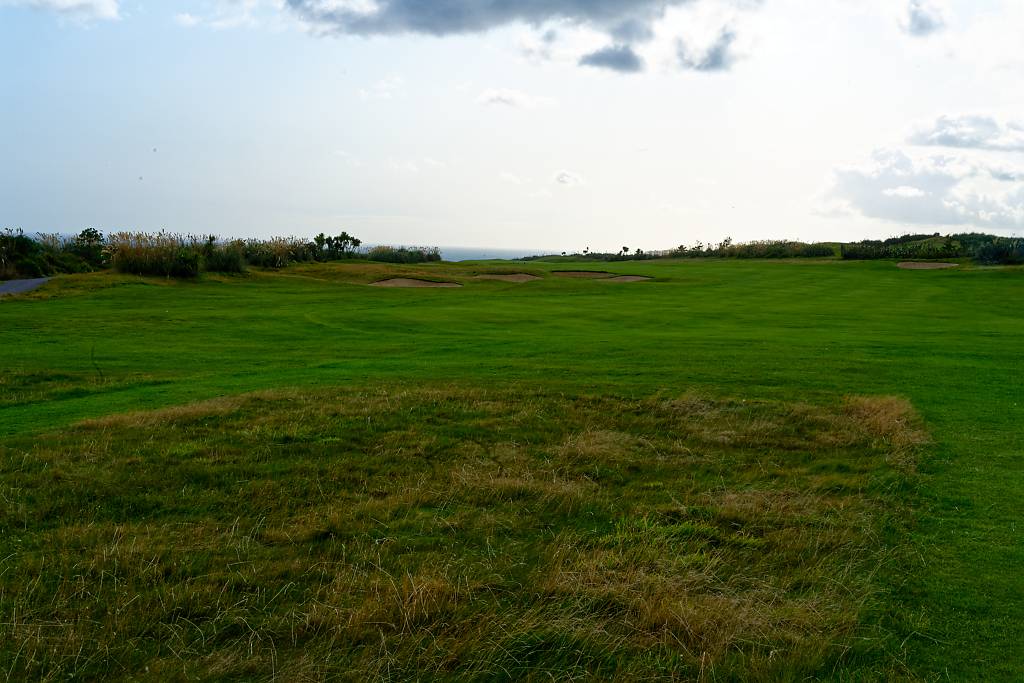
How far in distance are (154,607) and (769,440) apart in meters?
7.86

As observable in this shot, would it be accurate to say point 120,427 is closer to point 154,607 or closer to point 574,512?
point 154,607

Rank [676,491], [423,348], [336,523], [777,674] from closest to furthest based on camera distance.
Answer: [777,674], [336,523], [676,491], [423,348]

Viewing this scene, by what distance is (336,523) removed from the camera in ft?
22.1

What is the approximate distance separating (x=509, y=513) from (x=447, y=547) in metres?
0.99

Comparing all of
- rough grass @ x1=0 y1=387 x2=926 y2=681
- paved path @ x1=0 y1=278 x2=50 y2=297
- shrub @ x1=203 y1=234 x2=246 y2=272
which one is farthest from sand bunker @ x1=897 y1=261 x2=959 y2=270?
paved path @ x1=0 y1=278 x2=50 y2=297

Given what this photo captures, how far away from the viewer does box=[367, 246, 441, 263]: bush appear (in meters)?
61.3

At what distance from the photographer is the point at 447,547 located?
6336mm

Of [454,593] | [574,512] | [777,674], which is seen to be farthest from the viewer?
[574,512]

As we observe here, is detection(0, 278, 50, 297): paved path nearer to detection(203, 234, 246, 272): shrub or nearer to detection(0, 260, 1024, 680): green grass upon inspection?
detection(203, 234, 246, 272): shrub

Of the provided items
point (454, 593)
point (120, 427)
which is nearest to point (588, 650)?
point (454, 593)

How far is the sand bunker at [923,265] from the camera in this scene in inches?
2125

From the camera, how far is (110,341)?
1902 cm

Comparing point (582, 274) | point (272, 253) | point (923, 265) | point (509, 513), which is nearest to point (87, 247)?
point (272, 253)

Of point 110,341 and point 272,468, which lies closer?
point 272,468
